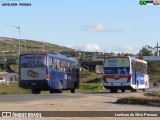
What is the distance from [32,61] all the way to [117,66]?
26.2 feet

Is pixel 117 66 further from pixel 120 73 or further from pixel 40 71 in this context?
pixel 40 71

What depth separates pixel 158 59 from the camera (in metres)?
154

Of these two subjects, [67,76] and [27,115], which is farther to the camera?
[67,76]

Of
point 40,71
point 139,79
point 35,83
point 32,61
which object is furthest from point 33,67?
point 139,79

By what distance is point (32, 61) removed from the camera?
38.3 meters

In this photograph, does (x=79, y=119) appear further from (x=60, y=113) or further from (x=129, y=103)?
(x=129, y=103)

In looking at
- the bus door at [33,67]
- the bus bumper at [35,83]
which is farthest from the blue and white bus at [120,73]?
the bus door at [33,67]

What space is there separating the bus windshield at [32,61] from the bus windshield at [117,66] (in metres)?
6.90

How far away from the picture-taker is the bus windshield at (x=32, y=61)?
38031 mm

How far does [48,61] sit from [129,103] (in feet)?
47.3

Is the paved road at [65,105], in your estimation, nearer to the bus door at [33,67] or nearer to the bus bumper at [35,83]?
the bus door at [33,67]

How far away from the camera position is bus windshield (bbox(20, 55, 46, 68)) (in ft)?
125

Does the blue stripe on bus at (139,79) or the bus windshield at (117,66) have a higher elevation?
the bus windshield at (117,66)

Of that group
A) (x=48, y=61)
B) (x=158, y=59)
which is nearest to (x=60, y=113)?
(x=48, y=61)
